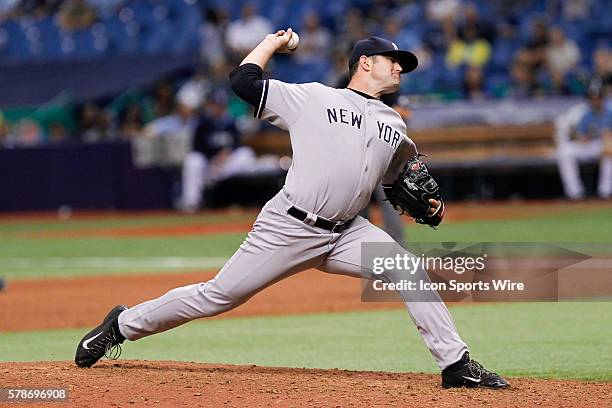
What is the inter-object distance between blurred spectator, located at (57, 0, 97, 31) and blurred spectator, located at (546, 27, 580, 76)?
427 inches

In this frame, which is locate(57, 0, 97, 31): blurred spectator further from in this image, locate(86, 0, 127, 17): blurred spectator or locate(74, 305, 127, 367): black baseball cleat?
locate(74, 305, 127, 367): black baseball cleat

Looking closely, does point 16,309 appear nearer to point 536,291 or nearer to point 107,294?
point 107,294

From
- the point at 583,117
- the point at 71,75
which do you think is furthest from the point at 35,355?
the point at 71,75

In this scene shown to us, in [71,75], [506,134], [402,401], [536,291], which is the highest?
[71,75]

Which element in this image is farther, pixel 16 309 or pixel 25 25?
pixel 25 25

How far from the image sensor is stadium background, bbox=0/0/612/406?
20.5 ft

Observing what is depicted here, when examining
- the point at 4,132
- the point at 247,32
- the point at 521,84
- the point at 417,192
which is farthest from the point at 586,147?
the point at 417,192

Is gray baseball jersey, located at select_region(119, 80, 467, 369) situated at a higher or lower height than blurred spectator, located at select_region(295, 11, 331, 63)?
lower

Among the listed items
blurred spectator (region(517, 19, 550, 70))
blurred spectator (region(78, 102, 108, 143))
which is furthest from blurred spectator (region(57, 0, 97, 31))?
blurred spectator (region(517, 19, 550, 70))

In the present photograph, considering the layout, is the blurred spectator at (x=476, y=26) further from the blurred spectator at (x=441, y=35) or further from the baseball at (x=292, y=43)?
the baseball at (x=292, y=43)

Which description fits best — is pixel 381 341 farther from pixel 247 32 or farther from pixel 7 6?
pixel 7 6

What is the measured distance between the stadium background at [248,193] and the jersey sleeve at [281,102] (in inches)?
51.6

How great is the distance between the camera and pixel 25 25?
26.5m

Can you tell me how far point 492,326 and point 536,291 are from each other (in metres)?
1.64
